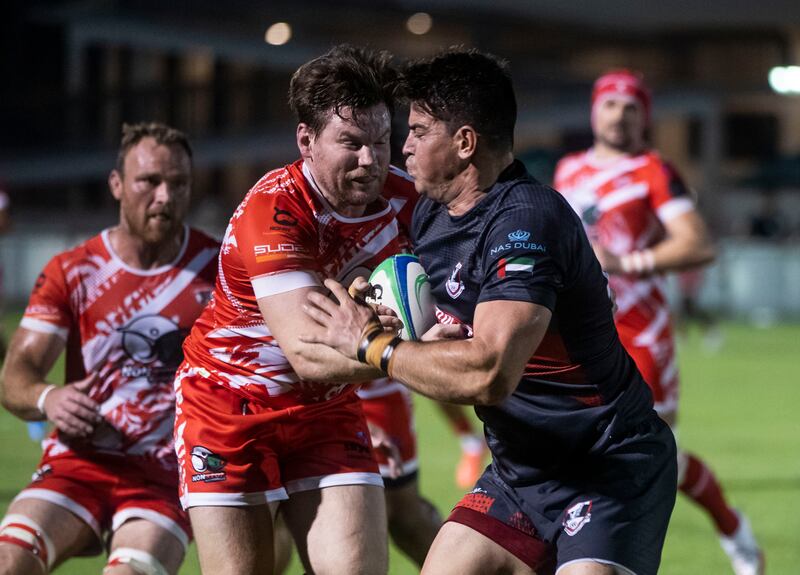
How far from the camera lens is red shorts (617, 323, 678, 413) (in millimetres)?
A: 6324

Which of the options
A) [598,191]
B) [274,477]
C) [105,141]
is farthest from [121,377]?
[105,141]

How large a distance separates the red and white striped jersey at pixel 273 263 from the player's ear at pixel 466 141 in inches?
22.6

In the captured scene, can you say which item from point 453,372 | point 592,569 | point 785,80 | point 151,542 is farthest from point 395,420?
point 785,80

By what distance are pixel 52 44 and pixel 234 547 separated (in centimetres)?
3666

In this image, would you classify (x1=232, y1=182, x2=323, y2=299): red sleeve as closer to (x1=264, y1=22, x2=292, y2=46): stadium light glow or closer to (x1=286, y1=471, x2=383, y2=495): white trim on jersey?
(x1=286, y1=471, x2=383, y2=495): white trim on jersey

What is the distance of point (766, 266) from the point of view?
23594 mm

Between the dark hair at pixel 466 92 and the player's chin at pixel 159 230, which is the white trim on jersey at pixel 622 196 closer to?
the player's chin at pixel 159 230

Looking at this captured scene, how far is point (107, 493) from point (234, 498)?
0.96 m

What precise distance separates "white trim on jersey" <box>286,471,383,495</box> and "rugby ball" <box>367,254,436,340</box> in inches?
22.1

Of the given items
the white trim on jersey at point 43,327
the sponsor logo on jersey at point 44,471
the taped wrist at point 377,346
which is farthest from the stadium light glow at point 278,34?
the taped wrist at point 377,346

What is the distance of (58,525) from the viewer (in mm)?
4613

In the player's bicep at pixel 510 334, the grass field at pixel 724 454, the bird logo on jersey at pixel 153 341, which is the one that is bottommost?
the grass field at pixel 724 454

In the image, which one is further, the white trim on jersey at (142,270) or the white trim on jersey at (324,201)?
the white trim on jersey at (142,270)

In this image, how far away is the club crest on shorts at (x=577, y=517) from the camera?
368cm
